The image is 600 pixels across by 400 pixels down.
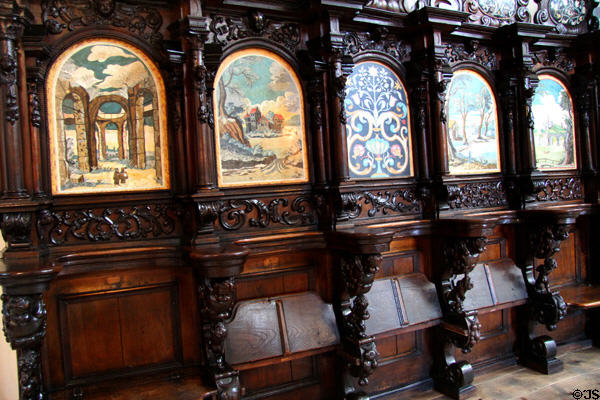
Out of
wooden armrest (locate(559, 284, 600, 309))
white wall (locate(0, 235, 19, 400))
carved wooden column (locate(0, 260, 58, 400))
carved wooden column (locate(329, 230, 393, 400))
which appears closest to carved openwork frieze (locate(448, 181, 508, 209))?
wooden armrest (locate(559, 284, 600, 309))

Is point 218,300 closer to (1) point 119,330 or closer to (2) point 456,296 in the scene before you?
(1) point 119,330

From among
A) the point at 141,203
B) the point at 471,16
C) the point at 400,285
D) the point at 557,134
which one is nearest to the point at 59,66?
the point at 141,203

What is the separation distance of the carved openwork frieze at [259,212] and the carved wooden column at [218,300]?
0.98 ft

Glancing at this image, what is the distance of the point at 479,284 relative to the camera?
3902 mm

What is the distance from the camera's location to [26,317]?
2.20 m

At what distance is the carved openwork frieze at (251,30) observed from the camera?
120 inches

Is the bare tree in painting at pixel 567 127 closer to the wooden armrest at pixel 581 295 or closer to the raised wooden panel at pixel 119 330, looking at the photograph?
the wooden armrest at pixel 581 295

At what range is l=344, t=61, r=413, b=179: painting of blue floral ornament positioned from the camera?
138 inches

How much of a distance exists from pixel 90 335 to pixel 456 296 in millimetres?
2719

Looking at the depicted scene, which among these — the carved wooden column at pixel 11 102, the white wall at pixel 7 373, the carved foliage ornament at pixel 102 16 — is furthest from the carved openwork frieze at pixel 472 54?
the white wall at pixel 7 373

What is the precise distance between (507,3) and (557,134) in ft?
4.71

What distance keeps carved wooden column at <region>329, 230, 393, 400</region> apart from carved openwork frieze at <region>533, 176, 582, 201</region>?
2326 mm

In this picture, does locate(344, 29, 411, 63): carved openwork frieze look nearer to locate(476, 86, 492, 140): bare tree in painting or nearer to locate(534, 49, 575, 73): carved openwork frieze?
locate(476, 86, 492, 140): bare tree in painting

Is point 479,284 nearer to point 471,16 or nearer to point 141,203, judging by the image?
point 471,16
